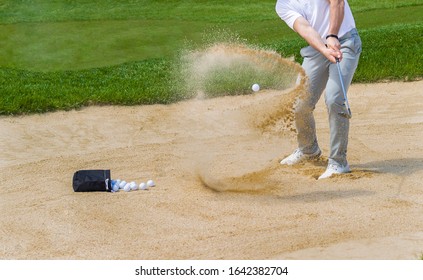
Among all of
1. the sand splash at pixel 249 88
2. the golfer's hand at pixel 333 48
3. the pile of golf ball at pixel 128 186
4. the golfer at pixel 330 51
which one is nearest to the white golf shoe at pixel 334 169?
the golfer at pixel 330 51

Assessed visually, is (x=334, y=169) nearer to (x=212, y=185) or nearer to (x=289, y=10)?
(x=212, y=185)

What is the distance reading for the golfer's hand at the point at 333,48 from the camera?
27.3 ft

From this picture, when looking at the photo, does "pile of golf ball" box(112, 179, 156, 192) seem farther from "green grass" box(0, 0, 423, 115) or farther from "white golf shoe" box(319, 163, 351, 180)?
"green grass" box(0, 0, 423, 115)

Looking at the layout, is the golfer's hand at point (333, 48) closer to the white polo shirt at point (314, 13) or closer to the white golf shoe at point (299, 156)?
the white polo shirt at point (314, 13)

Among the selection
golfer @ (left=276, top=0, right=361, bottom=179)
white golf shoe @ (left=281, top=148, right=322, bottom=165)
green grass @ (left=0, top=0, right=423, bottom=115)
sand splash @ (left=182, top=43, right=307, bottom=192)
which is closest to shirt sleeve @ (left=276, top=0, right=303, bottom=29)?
golfer @ (left=276, top=0, right=361, bottom=179)

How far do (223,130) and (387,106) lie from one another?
208cm

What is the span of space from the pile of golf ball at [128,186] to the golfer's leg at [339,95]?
1.72 metres

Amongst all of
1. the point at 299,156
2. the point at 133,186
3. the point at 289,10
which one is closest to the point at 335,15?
the point at 289,10

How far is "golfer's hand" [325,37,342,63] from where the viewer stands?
8328 mm

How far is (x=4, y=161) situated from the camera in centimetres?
1001

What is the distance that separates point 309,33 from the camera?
845 cm
